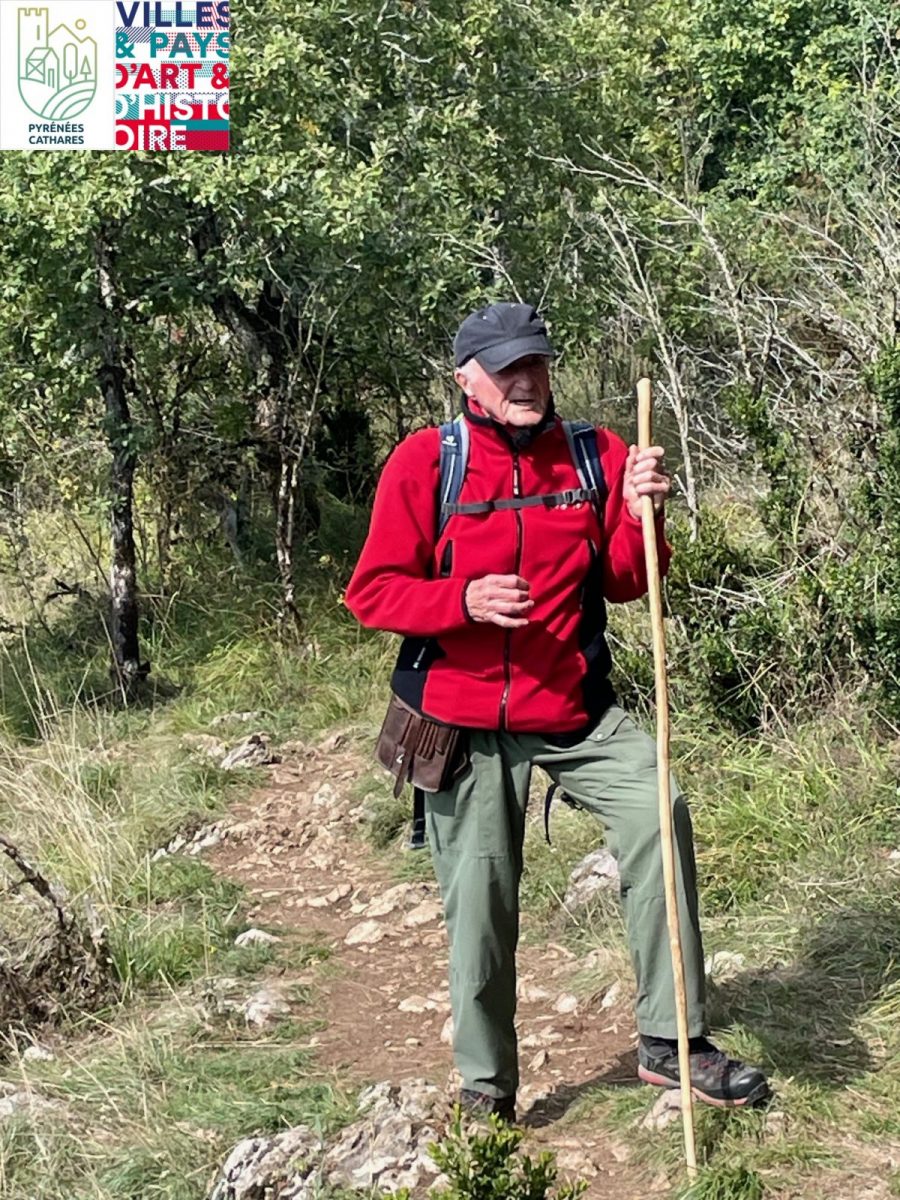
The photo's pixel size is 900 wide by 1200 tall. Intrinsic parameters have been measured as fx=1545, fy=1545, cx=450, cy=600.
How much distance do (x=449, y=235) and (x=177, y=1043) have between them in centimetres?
522

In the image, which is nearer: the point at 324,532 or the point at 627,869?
the point at 627,869

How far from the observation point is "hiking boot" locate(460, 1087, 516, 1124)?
381cm

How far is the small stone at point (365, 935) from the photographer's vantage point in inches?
221

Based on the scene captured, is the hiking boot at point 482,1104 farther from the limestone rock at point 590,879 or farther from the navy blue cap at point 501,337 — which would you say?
the navy blue cap at point 501,337

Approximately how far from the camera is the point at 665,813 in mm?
3457

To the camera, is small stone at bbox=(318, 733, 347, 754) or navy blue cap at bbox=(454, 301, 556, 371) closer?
navy blue cap at bbox=(454, 301, 556, 371)

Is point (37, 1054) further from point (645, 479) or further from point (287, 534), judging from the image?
point (287, 534)

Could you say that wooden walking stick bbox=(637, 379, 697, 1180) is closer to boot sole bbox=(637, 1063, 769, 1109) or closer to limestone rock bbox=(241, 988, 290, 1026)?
boot sole bbox=(637, 1063, 769, 1109)

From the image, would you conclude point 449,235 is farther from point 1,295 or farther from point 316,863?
point 316,863

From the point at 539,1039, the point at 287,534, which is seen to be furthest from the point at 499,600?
the point at 287,534

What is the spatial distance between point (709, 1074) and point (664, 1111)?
8.2 inches

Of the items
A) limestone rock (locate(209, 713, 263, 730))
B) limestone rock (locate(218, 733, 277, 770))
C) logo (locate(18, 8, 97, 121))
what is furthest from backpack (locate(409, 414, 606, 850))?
logo (locate(18, 8, 97, 121))

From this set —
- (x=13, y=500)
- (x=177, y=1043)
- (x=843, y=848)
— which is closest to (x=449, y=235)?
(x=13, y=500)

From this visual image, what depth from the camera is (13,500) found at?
9375mm
